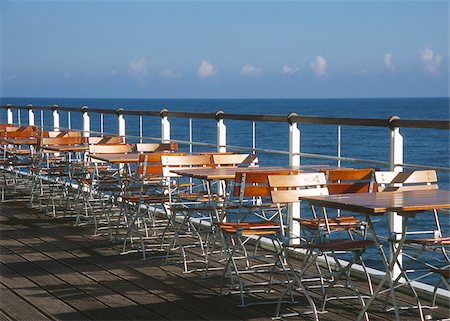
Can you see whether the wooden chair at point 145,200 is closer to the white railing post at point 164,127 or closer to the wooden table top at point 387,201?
the white railing post at point 164,127

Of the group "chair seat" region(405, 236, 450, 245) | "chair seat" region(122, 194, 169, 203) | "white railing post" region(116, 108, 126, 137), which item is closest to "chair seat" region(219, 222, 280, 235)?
"chair seat" region(405, 236, 450, 245)

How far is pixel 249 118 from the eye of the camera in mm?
8836

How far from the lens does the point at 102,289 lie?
6.57 metres

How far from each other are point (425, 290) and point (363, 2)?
178 ft

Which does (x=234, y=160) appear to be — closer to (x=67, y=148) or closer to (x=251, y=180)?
(x=251, y=180)

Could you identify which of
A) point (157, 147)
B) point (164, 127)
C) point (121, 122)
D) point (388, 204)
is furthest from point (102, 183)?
point (388, 204)

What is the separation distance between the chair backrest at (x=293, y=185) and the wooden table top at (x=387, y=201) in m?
0.31

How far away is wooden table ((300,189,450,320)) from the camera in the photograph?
512cm

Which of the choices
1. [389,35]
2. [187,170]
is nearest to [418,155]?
[389,35]

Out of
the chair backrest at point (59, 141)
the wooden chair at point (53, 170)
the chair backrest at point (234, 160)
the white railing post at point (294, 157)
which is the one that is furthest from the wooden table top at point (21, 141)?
the white railing post at point (294, 157)

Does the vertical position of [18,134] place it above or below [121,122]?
below

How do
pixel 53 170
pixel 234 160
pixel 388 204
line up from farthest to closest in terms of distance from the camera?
pixel 53 170, pixel 234 160, pixel 388 204

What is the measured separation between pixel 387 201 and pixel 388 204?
162mm

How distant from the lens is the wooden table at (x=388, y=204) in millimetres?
5117
